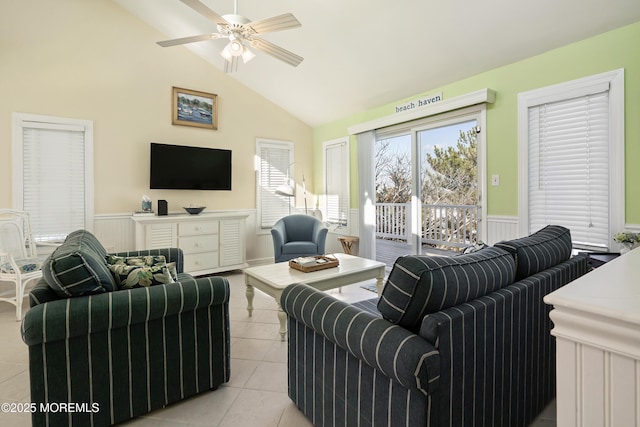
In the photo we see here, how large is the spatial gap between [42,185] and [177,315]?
331cm

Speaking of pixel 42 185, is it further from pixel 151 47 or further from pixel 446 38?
pixel 446 38

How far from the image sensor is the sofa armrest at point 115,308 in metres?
1.37

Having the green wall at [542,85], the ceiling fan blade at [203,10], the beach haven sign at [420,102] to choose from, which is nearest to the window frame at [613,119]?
the green wall at [542,85]

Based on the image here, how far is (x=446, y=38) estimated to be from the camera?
300cm

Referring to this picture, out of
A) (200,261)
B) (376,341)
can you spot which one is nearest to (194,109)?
(200,261)

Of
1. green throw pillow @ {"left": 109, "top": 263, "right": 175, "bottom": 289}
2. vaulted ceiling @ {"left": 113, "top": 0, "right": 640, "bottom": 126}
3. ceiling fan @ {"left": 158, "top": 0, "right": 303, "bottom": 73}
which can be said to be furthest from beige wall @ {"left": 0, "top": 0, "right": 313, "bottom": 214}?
green throw pillow @ {"left": 109, "top": 263, "right": 175, "bottom": 289}

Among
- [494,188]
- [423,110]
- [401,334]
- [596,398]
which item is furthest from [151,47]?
[596,398]

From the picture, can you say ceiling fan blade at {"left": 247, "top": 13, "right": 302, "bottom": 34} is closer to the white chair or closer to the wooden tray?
the wooden tray

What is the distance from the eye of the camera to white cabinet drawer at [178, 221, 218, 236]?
4.11 m

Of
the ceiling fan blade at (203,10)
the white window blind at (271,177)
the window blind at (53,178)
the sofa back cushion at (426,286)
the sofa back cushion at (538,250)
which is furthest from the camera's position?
the white window blind at (271,177)

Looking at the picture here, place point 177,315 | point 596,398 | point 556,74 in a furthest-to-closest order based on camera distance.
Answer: point 556,74
point 177,315
point 596,398

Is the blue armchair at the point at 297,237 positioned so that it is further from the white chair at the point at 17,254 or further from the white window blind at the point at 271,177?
the white chair at the point at 17,254

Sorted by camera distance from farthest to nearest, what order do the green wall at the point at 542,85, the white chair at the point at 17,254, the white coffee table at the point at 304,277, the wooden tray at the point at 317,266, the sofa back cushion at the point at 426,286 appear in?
the white chair at the point at 17,254 → the wooden tray at the point at 317,266 → the white coffee table at the point at 304,277 → the green wall at the point at 542,85 → the sofa back cushion at the point at 426,286

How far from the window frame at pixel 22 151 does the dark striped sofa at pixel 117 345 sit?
2.88m
